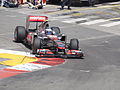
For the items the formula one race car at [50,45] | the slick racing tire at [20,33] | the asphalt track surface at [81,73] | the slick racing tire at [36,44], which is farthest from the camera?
the slick racing tire at [20,33]

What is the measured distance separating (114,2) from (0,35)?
97.4 feet

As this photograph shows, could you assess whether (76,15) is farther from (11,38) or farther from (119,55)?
(119,55)

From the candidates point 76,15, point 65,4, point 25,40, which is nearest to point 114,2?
point 65,4

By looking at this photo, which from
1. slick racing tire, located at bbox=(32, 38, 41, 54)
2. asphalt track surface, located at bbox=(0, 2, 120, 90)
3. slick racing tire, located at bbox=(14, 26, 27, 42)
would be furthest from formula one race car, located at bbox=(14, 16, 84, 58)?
slick racing tire, located at bbox=(14, 26, 27, 42)

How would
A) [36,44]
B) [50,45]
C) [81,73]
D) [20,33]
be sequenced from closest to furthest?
[81,73] → [36,44] → [50,45] → [20,33]

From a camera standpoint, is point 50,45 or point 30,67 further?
point 50,45

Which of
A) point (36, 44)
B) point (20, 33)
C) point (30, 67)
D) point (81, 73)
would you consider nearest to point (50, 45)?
point (36, 44)

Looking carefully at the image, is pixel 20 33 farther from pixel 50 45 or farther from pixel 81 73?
pixel 81 73

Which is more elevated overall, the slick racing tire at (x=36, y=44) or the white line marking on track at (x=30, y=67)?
the slick racing tire at (x=36, y=44)

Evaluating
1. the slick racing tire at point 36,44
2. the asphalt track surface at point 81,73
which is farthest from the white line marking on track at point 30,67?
the slick racing tire at point 36,44

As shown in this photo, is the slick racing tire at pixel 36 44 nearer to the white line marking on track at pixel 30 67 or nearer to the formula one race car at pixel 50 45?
the formula one race car at pixel 50 45

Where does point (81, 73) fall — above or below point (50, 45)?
below

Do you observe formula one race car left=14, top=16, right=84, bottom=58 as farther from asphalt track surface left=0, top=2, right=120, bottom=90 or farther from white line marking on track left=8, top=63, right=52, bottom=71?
white line marking on track left=8, top=63, right=52, bottom=71

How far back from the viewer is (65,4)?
47125 mm
